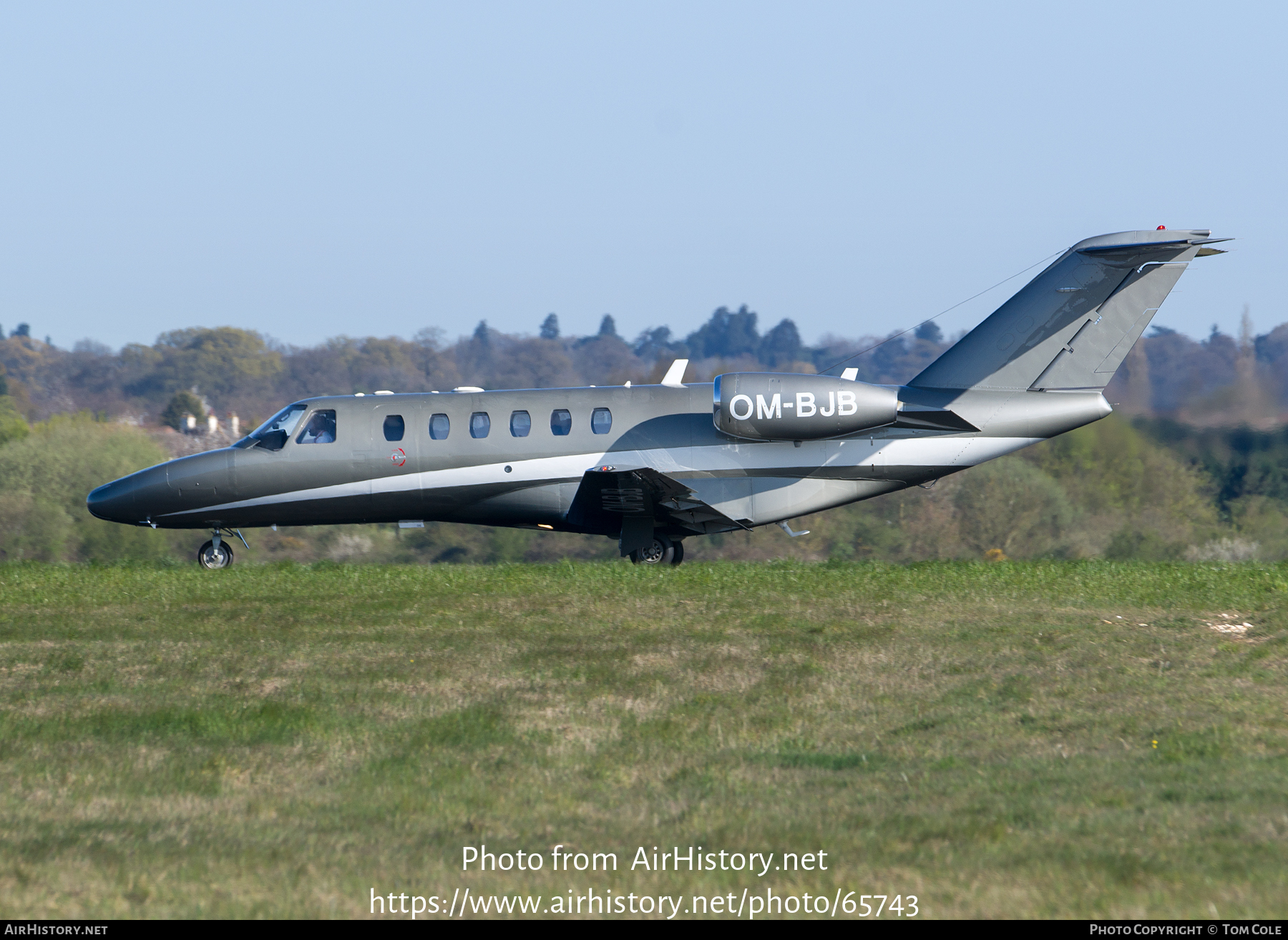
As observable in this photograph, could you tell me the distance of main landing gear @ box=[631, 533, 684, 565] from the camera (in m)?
20.5

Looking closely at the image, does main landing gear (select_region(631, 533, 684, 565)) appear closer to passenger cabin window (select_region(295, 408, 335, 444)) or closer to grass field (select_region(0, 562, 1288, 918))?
grass field (select_region(0, 562, 1288, 918))

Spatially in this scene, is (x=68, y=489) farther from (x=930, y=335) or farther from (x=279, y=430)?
(x=930, y=335)

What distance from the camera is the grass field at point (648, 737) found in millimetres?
7422

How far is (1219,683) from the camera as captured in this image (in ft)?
39.5

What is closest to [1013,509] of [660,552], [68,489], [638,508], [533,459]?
[660,552]

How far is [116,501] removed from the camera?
21.0 meters

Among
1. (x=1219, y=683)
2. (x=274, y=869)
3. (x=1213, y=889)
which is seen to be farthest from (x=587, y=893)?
(x=1219, y=683)

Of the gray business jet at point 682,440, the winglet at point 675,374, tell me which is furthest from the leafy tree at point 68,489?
the winglet at point 675,374

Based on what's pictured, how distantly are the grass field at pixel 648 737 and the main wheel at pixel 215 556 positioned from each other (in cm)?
304

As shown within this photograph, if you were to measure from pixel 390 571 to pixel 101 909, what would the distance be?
11631 mm

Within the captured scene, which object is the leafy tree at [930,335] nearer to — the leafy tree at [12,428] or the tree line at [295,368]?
the tree line at [295,368]

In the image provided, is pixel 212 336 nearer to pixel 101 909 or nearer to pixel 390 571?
pixel 390 571

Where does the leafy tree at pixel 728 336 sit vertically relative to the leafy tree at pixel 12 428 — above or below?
above

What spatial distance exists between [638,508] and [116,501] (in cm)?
852
